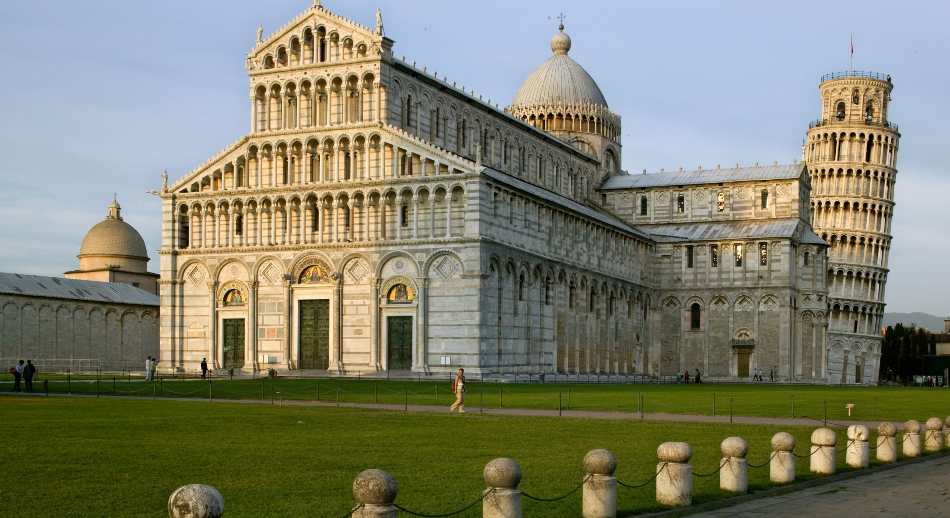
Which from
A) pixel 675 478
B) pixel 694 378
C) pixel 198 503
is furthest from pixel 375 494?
pixel 694 378

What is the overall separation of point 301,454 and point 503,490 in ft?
35.9

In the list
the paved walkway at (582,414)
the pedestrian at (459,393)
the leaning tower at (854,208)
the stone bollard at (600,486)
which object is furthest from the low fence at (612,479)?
the leaning tower at (854,208)

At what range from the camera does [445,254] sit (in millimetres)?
74875

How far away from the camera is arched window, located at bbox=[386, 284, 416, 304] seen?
76.0 m

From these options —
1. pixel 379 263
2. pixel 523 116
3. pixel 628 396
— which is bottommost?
pixel 628 396

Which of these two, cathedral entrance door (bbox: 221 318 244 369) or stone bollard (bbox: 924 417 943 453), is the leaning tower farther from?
stone bollard (bbox: 924 417 943 453)

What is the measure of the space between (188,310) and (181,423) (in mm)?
49342

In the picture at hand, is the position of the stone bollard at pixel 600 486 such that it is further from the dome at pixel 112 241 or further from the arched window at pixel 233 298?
the dome at pixel 112 241

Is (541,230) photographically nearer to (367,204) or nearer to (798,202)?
(367,204)

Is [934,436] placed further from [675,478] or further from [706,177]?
[706,177]

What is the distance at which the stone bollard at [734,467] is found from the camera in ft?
73.3

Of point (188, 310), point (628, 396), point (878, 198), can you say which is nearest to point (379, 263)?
point (188, 310)

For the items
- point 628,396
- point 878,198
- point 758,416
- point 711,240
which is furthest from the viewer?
point 878,198

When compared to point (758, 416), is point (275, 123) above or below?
above
